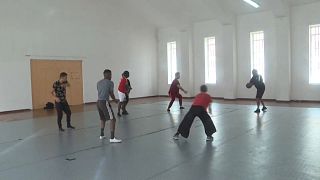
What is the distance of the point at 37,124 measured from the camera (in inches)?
379

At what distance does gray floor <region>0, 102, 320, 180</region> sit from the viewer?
456 centimetres

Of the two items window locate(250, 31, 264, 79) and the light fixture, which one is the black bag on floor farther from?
the light fixture

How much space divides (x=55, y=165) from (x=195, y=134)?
341 centimetres

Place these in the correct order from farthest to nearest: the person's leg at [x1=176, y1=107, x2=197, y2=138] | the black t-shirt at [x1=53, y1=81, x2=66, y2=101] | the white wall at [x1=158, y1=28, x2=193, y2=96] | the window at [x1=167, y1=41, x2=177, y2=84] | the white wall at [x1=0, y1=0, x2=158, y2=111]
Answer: the window at [x1=167, y1=41, x2=177, y2=84]
the white wall at [x1=158, y1=28, x2=193, y2=96]
the white wall at [x1=0, y1=0, x2=158, y2=111]
the black t-shirt at [x1=53, y1=81, x2=66, y2=101]
the person's leg at [x1=176, y1=107, x2=197, y2=138]

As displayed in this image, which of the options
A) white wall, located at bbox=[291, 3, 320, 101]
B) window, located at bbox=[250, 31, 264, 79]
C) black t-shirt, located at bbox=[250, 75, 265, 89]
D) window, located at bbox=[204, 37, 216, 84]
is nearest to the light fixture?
window, located at bbox=[250, 31, 264, 79]

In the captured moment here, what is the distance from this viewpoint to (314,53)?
13.8 m

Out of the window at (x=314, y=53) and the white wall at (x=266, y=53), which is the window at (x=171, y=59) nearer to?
the white wall at (x=266, y=53)

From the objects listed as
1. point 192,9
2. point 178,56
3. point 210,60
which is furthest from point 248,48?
point 178,56

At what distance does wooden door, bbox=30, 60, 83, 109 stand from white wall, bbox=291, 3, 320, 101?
1007 cm

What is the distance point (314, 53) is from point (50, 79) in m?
11.8

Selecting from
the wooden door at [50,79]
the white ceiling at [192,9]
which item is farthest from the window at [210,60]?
the wooden door at [50,79]

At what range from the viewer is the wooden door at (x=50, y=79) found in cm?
1387

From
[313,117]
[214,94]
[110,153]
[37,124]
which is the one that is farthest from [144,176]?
[214,94]

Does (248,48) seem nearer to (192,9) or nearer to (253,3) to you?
(253,3)
